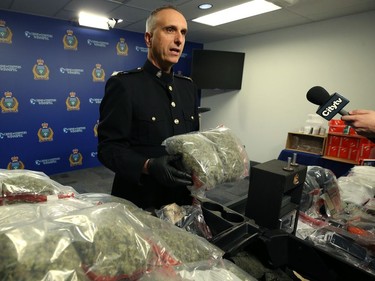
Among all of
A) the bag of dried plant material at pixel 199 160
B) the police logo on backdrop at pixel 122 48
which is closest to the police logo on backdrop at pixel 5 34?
the police logo on backdrop at pixel 122 48

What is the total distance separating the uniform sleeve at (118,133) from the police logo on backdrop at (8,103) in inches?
123

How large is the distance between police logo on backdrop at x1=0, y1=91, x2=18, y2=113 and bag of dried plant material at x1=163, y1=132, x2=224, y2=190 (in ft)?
12.0

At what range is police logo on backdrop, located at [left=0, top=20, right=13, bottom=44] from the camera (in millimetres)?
3322

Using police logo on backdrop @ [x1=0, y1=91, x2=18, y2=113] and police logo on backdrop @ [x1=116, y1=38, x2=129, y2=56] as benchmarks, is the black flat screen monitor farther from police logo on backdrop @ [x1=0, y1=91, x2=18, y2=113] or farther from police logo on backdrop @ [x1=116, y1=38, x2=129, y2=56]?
police logo on backdrop @ [x1=0, y1=91, x2=18, y2=113]

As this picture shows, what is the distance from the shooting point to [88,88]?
13.8 ft

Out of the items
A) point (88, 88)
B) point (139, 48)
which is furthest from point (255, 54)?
point (88, 88)

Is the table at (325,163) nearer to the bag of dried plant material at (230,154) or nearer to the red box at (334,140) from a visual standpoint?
the red box at (334,140)

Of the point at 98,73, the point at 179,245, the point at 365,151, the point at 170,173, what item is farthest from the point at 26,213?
the point at 98,73

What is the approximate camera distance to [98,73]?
426 centimetres

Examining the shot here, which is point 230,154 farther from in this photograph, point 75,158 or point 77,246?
point 75,158

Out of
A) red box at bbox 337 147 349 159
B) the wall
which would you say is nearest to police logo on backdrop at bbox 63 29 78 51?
the wall

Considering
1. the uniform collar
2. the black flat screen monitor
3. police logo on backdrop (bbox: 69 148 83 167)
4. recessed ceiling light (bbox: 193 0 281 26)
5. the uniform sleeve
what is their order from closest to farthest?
the uniform sleeve, the uniform collar, recessed ceiling light (bbox: 193 0 281 26), police logo on backdrop (bbox: 69 148 83 167), the black flat screen monitor

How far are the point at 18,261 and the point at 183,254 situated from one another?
271 mm

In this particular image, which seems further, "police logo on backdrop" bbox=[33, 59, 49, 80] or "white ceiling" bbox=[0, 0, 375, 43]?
"police logo on backdrop" bbox=[33, 59, 49, 80]
